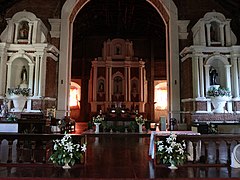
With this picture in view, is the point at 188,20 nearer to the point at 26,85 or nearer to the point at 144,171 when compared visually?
the point at 26,85

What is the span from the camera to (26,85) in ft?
38.9

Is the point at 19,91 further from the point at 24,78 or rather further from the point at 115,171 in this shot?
the point at 115,171

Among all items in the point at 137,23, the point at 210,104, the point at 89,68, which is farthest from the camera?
the point at 89,68

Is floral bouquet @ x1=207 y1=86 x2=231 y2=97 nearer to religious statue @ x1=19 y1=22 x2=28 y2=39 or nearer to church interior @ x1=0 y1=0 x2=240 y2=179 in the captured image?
church interior @ x1=0 y1=0 x2=240 y2=179

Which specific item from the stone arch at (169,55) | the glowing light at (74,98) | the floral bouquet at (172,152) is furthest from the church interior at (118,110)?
the glowing light at (74,98)

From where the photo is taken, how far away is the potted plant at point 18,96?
11.3 metres

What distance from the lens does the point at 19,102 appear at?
11.4 m

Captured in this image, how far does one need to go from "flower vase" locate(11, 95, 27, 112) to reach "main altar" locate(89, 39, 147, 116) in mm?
9869

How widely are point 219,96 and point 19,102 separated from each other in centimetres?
882

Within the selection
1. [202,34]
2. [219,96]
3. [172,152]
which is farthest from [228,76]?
[172,152]

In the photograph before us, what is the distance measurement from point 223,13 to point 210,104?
16.9 feet

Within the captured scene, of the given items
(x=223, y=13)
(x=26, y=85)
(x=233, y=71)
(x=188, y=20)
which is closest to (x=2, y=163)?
(x=26, y=85)

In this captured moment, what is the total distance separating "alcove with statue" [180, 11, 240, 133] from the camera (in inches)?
449

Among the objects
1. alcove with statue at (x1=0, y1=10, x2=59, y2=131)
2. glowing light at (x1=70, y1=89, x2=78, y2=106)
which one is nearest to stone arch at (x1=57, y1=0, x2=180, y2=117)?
alcove with statue at (x1=0, y1=10, x2=59, y2=131)
